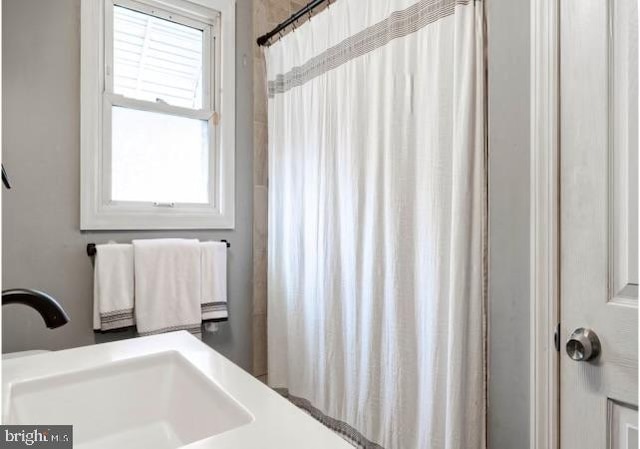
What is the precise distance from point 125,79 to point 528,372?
6.34 ft

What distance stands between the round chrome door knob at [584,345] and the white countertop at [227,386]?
24.6 inches

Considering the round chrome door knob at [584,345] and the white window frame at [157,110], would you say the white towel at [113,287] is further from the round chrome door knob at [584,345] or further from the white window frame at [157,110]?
the round chrome door knob at [584,345]

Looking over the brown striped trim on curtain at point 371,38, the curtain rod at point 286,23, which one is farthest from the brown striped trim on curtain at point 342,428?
the curtain rod at point 286,23

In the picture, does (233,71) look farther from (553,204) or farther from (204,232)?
(553,204)

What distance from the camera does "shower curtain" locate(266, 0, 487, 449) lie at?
3.72 ft

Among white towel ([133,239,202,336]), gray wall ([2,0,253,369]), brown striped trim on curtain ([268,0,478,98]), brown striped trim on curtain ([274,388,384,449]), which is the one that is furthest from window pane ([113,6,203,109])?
brown striped trim on curtain ([274,388,384,449])

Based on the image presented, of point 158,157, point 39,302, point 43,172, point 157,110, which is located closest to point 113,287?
point 43,172

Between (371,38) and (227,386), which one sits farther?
(371,38)

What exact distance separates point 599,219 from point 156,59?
1898 mm

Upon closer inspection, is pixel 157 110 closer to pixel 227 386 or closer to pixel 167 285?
pixel 167 285

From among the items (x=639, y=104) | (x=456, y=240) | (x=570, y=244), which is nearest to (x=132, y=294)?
(x=456, y=240)

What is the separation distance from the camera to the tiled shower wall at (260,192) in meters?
2.08

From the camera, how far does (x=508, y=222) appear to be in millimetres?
1039

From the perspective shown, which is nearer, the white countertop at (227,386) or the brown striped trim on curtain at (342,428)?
the white countertop at (227,386)
